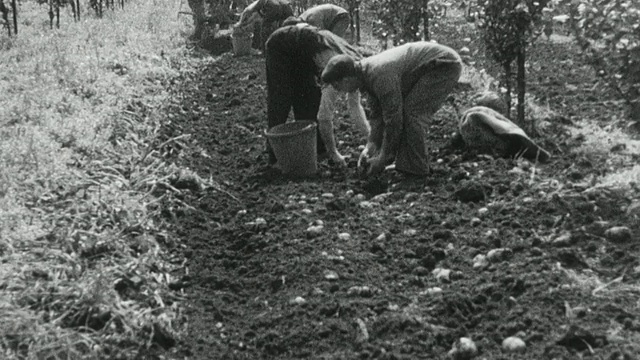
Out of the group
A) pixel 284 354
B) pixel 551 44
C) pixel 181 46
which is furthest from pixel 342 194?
pixel 181 46

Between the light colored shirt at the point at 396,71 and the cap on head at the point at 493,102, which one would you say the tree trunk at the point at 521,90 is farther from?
the light colored shirt at the point at 396,71

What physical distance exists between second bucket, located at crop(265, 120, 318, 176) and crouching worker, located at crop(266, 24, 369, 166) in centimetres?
15

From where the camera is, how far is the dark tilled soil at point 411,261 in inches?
133

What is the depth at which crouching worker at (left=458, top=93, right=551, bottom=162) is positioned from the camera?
5.68 meters

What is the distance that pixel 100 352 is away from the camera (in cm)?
331

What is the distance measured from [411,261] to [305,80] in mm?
2527

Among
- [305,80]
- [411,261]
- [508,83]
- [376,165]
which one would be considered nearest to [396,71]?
[376,165]

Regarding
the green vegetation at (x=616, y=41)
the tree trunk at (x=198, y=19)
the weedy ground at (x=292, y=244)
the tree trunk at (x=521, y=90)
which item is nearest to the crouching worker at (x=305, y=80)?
the weedy ground at (x=292, y=244)

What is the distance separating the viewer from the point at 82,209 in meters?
4.66

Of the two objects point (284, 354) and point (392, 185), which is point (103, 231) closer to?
point (284, 354)

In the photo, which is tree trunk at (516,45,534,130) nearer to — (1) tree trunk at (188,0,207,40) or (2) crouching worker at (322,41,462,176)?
(2) crouching worker at (322,41,462,176)

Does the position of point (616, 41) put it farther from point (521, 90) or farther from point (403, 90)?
point (521, 90)

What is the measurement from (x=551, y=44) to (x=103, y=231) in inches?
313

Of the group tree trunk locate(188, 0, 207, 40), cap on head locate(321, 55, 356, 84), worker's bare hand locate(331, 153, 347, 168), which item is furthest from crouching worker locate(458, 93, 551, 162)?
tree trunk locate(188, 0, 207, 40)
